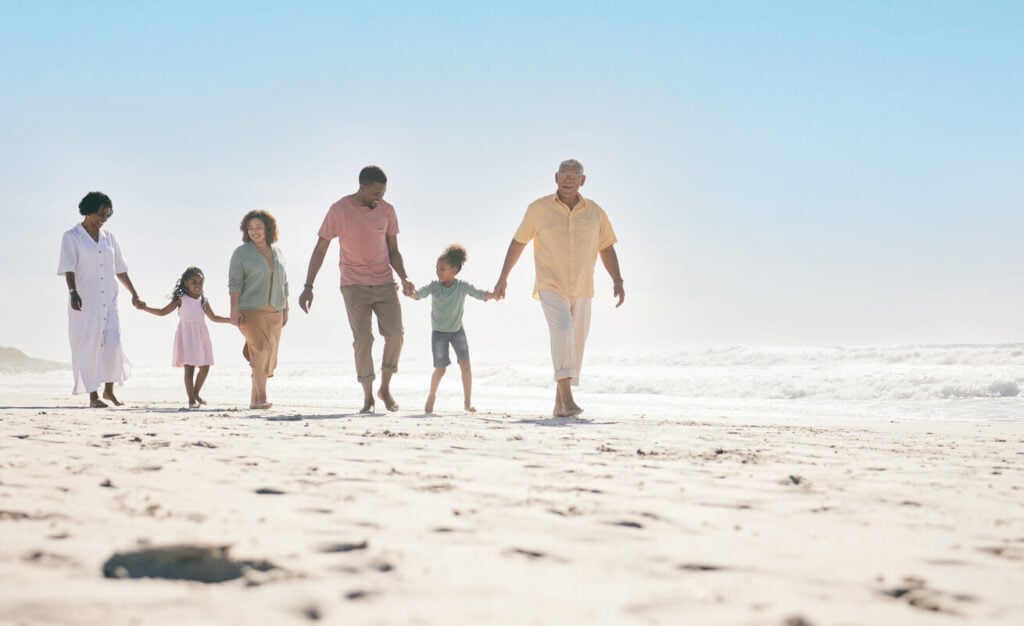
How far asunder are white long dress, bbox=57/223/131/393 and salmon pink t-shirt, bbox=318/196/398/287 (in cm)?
272

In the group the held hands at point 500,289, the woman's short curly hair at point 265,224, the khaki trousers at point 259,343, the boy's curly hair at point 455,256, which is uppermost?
the woman's short curly hair at point 265,224

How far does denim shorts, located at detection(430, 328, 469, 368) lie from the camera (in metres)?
8.16

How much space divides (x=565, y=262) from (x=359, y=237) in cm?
188

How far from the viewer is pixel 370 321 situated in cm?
771

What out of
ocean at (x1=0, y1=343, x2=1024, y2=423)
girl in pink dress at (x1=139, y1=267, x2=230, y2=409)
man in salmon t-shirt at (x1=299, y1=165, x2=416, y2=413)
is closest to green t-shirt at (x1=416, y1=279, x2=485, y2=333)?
man in salmon t-shirt at (x1=299, y1=165, x2=416, y2=413)

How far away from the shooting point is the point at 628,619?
5.61 feet

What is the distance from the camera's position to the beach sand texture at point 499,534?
1.77 meters

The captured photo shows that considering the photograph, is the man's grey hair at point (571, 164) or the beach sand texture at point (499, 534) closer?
the beach sand texture at point (499, 534)

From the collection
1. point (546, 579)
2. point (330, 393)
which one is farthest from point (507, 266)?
point (330, 393)

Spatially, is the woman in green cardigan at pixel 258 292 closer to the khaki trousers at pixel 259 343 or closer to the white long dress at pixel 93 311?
the khaki trousers at pixel 259 343

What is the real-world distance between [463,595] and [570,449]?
8.45 feet

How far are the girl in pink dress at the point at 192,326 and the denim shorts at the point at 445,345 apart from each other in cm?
251

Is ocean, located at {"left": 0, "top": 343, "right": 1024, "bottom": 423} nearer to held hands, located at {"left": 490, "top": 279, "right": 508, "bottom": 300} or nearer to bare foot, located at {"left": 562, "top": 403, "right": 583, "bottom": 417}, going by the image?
bare foot, located at {"left": 562, "top": 403, "right": 583, "bottom": 417}

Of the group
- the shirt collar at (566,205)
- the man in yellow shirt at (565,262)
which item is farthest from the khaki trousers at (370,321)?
the shirt collar at (566,205)
